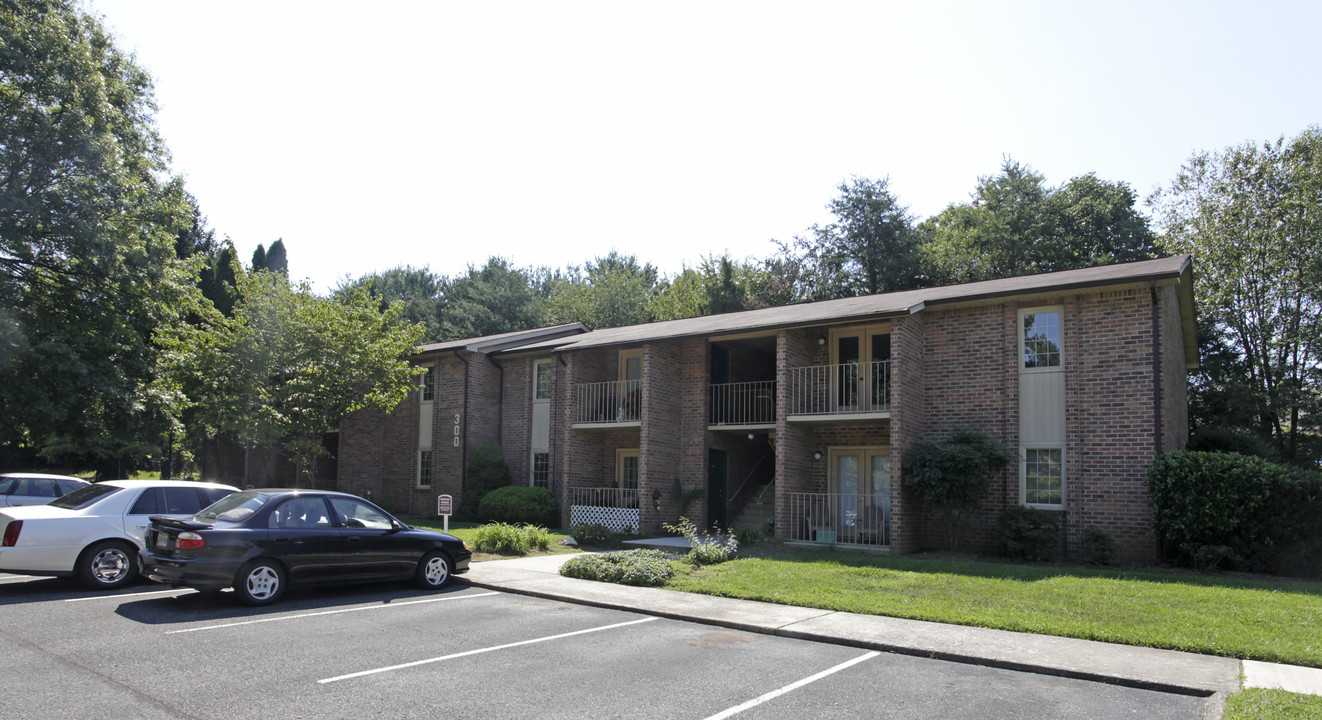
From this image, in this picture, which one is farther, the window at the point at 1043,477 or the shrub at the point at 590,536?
the shrub at the point at 590,536

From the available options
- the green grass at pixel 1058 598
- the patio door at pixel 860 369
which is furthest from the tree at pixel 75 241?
the patio door at pixel 860 369

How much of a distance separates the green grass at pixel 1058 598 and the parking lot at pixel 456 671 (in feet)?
5.84

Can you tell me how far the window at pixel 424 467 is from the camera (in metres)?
25.3

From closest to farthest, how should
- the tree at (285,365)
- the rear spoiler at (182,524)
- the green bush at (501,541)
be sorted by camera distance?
the rear spoiler at (182,524) < the green bush at (501,541) < the tree at (285,365)

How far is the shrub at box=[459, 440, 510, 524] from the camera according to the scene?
22.3 metres

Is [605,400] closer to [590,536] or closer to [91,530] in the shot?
[590,536]

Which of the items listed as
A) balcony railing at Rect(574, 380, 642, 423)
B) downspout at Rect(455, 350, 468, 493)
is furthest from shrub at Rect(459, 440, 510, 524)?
balcony railing at Rect(574, 380, 642, 423)

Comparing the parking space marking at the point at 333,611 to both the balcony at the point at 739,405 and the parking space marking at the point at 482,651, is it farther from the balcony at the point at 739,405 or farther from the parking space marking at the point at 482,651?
the balcony at the point at 739,405

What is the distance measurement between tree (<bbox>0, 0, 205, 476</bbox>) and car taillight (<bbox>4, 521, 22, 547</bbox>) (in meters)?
9.67

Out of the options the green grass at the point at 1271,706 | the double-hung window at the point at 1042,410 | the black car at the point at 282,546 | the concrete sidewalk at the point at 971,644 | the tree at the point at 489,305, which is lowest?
the concrete sidewalk at the point at 971,644

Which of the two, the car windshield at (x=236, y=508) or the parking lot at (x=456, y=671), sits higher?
the car windshield at (x=236, y=508)

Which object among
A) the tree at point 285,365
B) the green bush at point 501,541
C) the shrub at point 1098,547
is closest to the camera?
the shrub at point 1098,547

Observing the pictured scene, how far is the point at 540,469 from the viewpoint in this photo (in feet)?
76.6

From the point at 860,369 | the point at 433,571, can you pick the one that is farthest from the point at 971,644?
the point at 860,369
